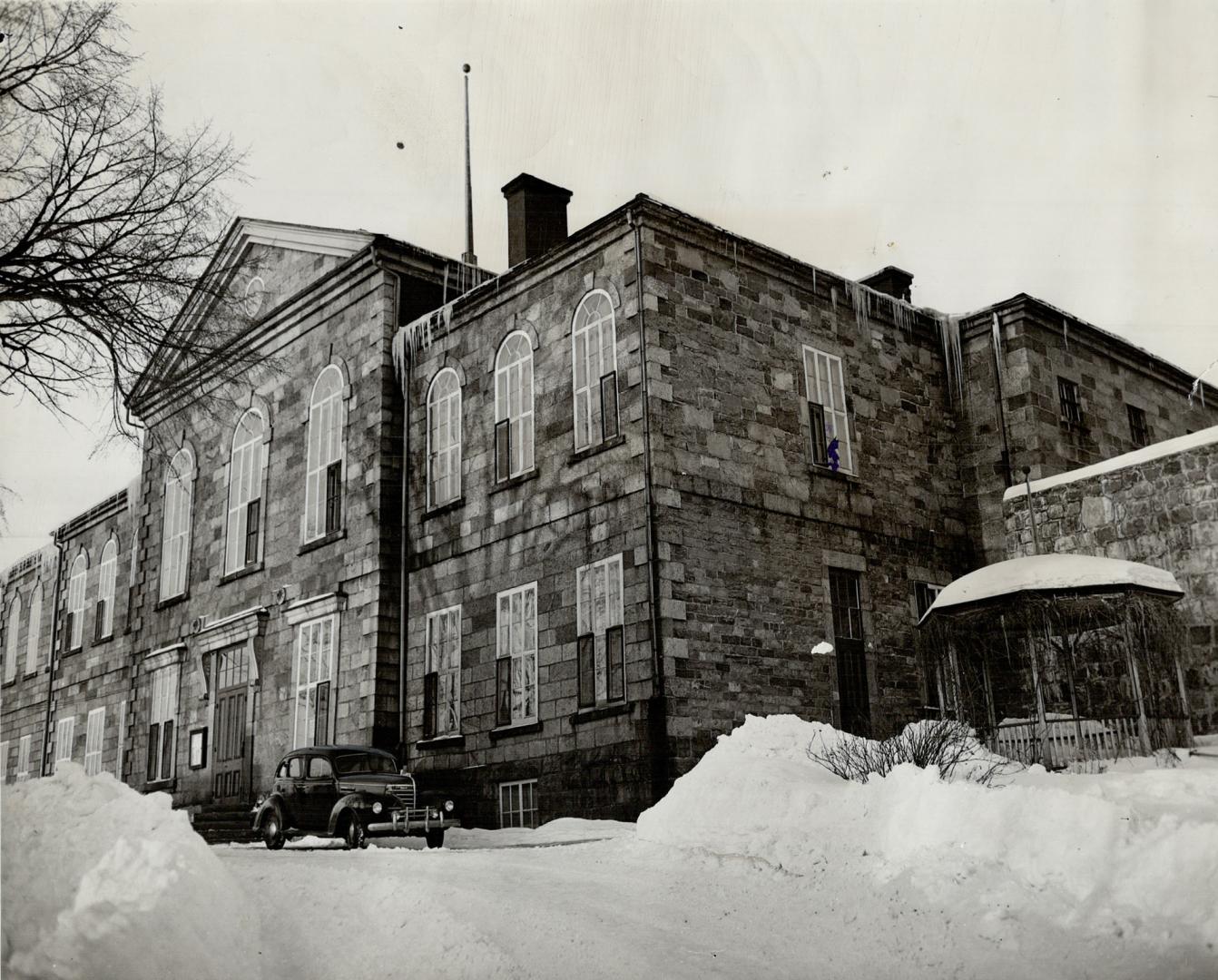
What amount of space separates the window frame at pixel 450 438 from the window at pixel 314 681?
9.73ft

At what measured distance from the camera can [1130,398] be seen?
24016 mm

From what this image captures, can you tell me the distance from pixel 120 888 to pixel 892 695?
536 inches

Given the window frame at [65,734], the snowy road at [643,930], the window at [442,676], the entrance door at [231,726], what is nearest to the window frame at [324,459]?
the entrance door at [231,726]

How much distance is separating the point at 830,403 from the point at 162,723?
15.0 meters

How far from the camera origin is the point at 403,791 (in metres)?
16.0

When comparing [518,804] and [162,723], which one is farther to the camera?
[162,723]

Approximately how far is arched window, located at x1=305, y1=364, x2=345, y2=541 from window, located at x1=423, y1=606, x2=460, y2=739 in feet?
10.5

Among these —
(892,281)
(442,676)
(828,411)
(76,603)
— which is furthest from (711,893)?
(76,603)

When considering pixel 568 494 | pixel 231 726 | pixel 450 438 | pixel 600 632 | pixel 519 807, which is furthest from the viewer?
pixel 231 726

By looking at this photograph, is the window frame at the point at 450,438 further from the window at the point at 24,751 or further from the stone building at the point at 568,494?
the window at the point at 24,751

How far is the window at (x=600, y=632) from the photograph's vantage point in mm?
16609

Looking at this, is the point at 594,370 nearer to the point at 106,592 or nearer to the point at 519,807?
the point at 519,807

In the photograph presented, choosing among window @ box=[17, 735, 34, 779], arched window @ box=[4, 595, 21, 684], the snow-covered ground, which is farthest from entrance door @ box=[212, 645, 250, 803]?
the snow-covered ground

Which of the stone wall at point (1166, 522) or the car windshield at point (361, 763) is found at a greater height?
the stone wall at point (1166, 522)
